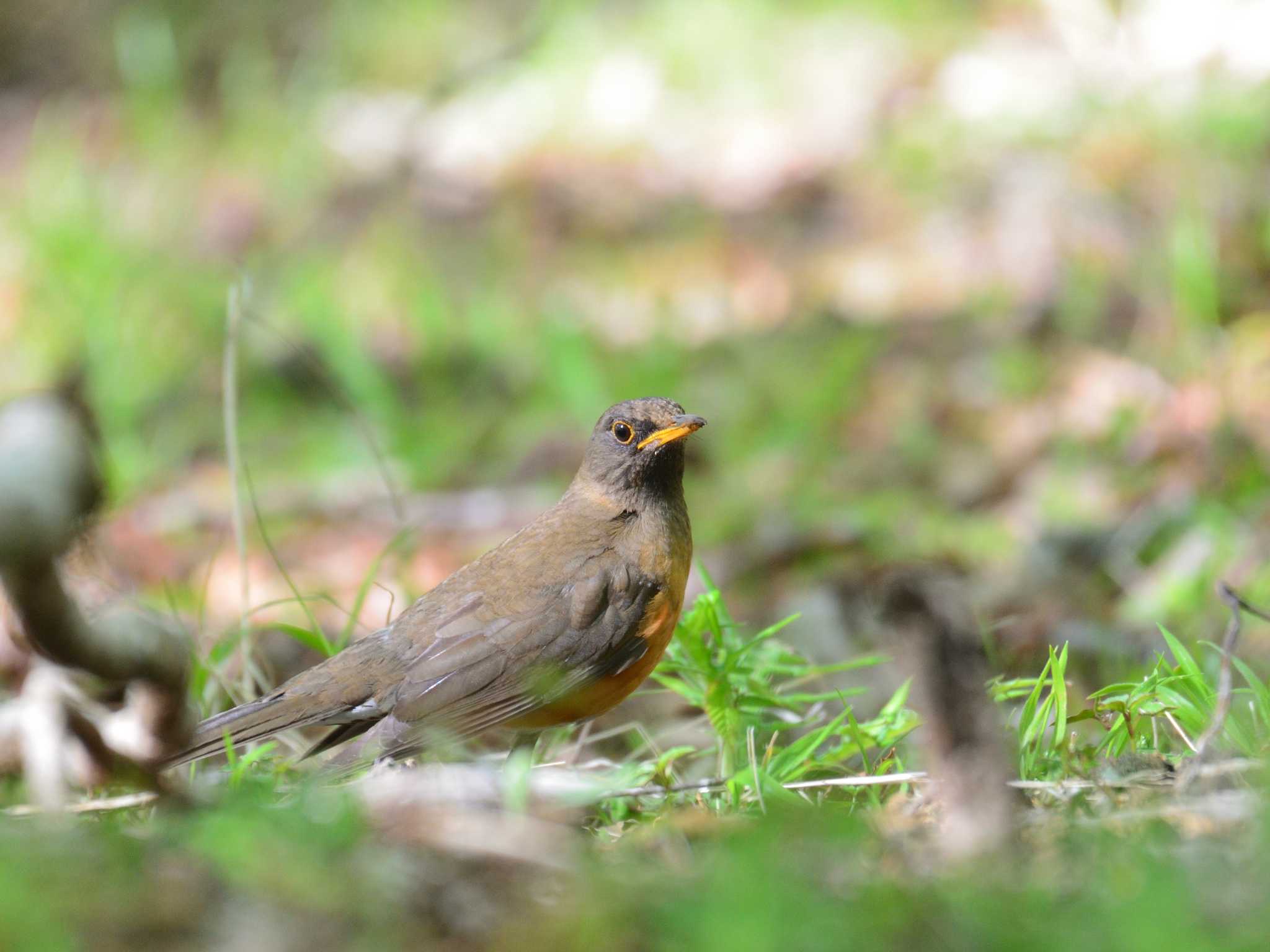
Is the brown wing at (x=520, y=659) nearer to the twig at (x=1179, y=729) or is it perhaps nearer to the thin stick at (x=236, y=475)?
the thin stick at (x=236, y=475)

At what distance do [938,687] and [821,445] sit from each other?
5.83 m

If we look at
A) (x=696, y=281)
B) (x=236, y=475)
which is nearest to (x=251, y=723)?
(x=236, y=475)

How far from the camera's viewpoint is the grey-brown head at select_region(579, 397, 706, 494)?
4.72 metres

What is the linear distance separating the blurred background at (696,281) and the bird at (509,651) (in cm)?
103

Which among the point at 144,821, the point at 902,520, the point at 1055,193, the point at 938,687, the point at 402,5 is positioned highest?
the point at 402,5

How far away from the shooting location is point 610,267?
9.92 metres

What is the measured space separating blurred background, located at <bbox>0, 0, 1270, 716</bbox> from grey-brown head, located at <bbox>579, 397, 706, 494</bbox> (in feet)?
3.09

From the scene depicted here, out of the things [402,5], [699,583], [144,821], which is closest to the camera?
[144,821]

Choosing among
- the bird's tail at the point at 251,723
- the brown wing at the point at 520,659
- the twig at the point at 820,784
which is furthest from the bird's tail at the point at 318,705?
the twig at the point at 820,784

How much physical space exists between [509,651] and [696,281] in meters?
5.91

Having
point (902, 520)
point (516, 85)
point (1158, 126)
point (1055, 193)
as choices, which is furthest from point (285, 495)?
point (1158, 126)

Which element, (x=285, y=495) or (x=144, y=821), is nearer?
(x=144, y=821)

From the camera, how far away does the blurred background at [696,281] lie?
22.9 ft

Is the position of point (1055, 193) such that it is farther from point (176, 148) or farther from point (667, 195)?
point (176, 148)
